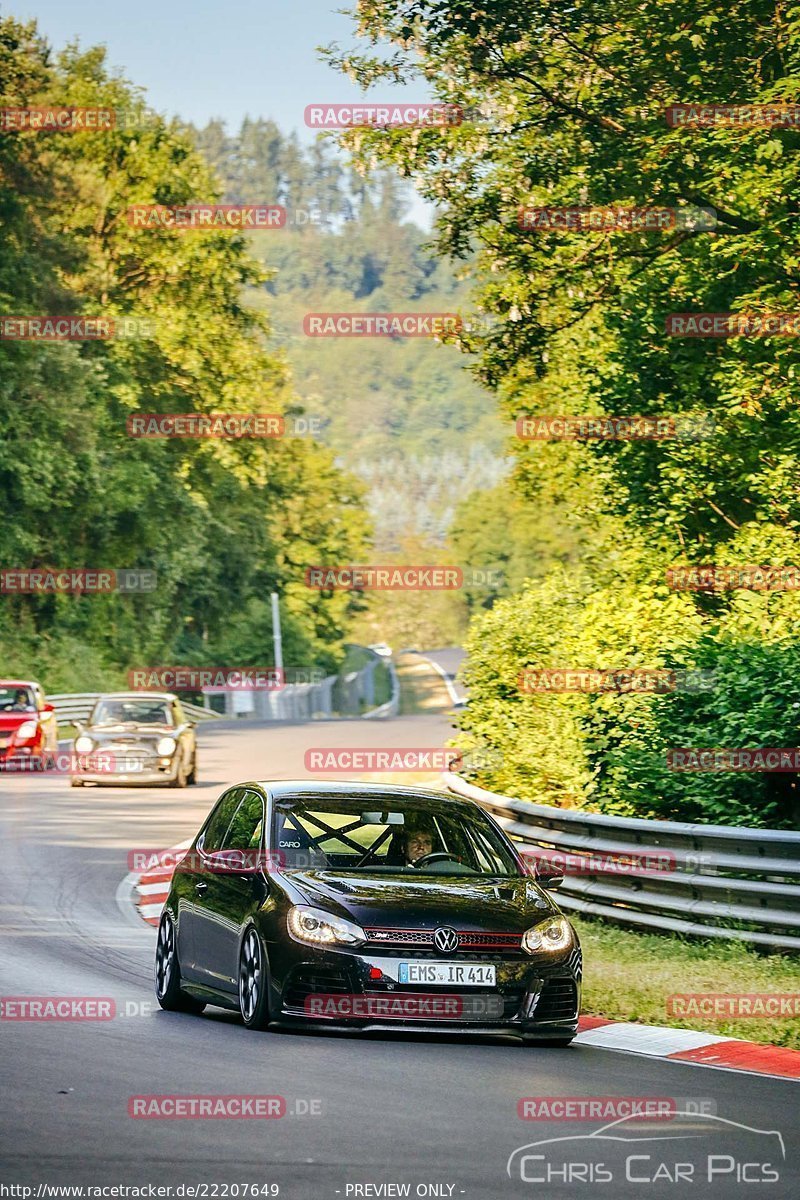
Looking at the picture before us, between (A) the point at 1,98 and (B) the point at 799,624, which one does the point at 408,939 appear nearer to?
(B) the point at 799,624

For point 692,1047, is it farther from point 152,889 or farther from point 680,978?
point 152,889

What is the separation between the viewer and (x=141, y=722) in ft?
105

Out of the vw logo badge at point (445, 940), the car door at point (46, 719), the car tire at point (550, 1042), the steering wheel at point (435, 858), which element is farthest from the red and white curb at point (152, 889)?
the car door at point (46, 719)

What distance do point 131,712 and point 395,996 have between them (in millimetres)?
22565

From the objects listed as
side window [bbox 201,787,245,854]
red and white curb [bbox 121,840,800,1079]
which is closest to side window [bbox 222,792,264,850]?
side window [bbox 201,787,245,854]

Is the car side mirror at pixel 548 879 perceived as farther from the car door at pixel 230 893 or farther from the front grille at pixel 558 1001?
the car door at pixel 230 893

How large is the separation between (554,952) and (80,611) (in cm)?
5742

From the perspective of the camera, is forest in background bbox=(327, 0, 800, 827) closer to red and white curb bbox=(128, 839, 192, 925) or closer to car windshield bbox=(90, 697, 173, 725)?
red and white curb bbox=(128, 839, 192, 925)

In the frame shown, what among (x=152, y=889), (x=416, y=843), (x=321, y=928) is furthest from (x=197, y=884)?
(x=152, y=889)

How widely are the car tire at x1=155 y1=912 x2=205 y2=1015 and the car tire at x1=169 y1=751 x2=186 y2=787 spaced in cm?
2031

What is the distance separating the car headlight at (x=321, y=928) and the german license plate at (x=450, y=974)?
28cm

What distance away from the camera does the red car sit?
34.8 metres

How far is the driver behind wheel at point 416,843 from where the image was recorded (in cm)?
1094

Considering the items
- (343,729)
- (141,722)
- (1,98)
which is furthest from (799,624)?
(1,98)
